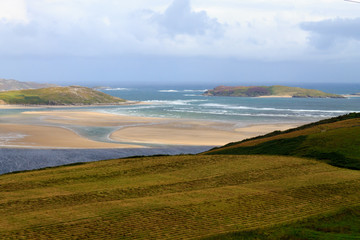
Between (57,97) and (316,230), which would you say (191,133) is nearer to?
(316,230)

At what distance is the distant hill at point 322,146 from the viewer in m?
37.9

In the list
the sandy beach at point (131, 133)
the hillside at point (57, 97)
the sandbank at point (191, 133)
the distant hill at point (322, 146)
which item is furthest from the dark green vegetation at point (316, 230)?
the hillside at point (57, 97)

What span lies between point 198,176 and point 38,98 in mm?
159644

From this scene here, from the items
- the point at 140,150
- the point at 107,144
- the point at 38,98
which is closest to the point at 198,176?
the point at 140,150

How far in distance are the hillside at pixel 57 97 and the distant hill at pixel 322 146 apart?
140 meters

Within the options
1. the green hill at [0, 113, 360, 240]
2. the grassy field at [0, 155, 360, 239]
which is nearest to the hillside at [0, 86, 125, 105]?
the green hill at [0, 113, 360, 240]

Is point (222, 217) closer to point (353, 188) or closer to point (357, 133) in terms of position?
point (353, 188)

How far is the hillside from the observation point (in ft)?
565

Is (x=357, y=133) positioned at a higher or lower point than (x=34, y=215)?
higher

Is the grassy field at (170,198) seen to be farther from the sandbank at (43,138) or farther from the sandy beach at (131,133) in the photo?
the sandy beach at (131,133)

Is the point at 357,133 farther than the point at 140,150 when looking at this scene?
No

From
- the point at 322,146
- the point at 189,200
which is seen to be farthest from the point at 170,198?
the point at 322,146

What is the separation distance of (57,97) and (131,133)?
114 m

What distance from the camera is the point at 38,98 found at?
177500 mm
